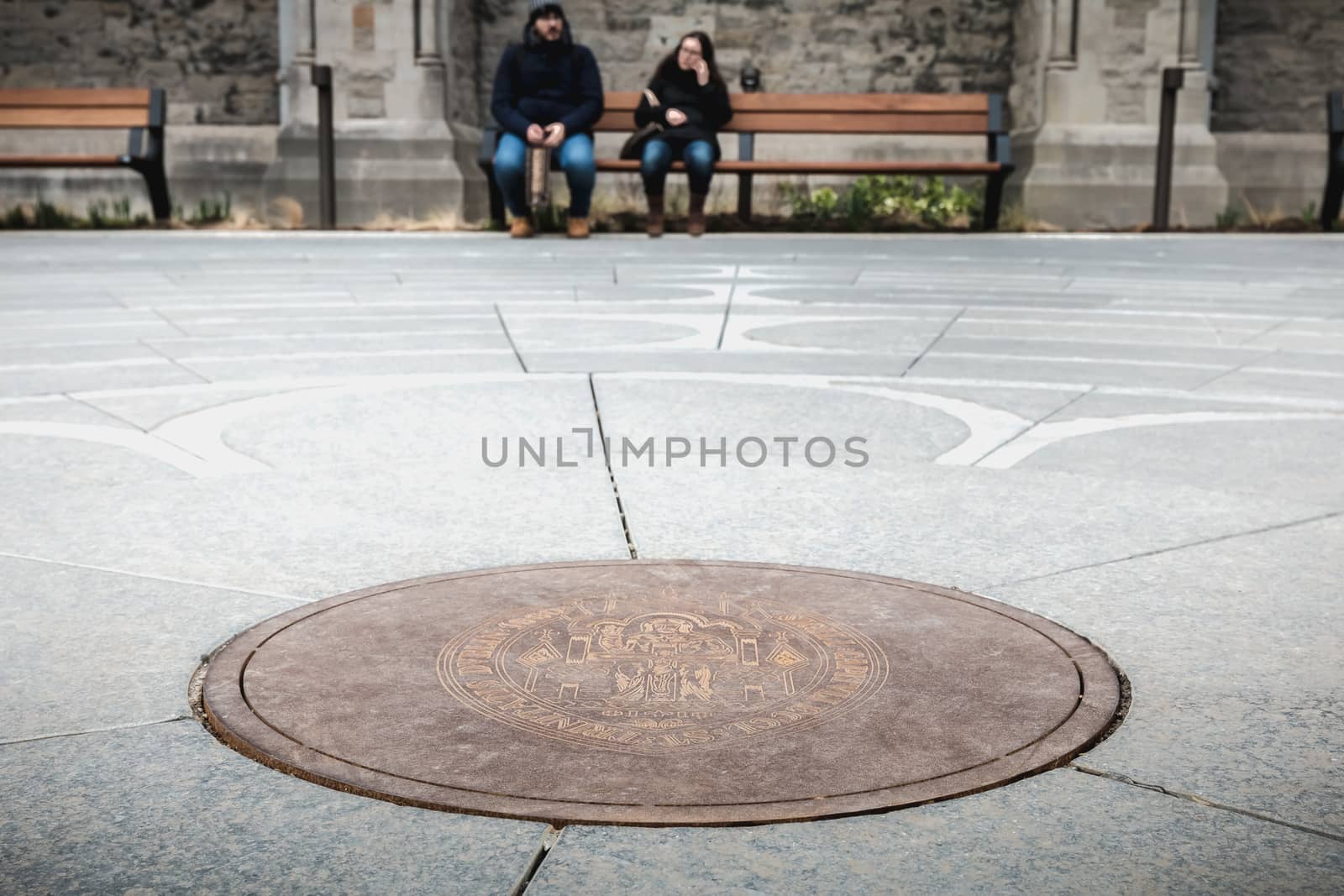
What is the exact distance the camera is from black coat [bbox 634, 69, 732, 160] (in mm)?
11859

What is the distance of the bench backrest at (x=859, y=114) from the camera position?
13430mm

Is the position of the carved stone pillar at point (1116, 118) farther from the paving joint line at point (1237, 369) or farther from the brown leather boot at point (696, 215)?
the paving joint line at point (1237, 369)

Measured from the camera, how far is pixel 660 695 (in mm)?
2027

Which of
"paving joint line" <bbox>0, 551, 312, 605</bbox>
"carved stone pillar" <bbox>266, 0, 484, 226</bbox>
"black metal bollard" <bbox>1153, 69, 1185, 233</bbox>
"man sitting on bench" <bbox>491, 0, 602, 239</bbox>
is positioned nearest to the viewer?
"paving joint line" <bbox>0, 551, 312, 605</bbox>

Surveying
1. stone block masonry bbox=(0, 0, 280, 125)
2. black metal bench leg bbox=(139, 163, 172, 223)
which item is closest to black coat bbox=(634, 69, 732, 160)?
black metal bench leg bbox=(139, 163, 172, 223)

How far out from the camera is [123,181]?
15547 mm

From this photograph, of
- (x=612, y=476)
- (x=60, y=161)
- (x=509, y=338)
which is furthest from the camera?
(x=60, y=161)

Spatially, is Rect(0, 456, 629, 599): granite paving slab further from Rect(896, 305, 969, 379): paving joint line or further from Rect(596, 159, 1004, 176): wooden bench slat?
Rect(596, 159, 1004, 176): wooden bench slat

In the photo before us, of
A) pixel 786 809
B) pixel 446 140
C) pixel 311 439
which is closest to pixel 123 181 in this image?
pixel 446 140

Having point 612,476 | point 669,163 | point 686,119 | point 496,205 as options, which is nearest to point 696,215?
point 669,163

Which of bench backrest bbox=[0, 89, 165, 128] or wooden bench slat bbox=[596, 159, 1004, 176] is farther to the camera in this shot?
bench backrest bbox=[0, 89, 165, 128]

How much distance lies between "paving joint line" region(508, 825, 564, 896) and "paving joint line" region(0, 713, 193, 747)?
2.02ft

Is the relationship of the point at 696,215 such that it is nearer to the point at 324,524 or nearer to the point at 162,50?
the point at 162,50

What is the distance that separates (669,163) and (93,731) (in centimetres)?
1026
